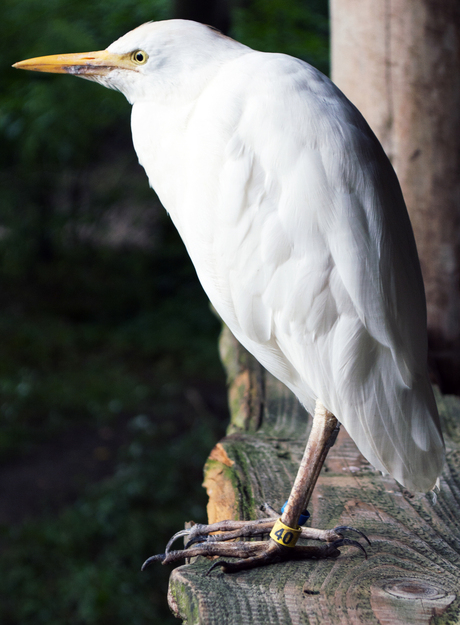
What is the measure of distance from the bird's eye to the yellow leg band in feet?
3.28

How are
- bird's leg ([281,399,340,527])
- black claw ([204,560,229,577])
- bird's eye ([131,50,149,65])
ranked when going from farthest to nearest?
bird's eye ([131,50,149,65]) < bird's leg ([281,399,340,527]) < black claw ([204,560,229,577])

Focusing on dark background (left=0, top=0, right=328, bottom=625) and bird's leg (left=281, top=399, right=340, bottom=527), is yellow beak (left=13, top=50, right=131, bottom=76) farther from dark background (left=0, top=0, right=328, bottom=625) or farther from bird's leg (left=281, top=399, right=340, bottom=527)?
dark background (left=0, top=0, right=328, bottom=625)

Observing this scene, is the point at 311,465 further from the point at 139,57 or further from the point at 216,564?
the point at 139,57

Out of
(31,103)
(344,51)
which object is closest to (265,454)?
(344,51)

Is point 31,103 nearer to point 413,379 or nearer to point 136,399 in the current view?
point 136,399

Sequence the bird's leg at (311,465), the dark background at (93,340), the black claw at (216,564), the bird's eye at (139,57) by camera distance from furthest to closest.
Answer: the dark background at (93,340), the bird's eye at (139,57), the bird's leg at (311,465), the black claw at (216,564)

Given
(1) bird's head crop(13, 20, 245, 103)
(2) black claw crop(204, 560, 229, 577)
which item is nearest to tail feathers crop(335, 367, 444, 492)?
(2) black claw crop(204, 560, 229, 577)

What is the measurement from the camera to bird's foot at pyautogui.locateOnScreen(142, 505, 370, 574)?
1.14 meters

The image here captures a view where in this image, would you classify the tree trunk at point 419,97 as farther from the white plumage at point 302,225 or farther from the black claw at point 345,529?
the black claw at point 345,529

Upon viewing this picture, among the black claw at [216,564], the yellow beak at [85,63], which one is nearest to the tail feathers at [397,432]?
the black claw at [216,564]

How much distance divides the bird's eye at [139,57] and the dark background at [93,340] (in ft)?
5.23

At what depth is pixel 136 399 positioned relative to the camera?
190 inches

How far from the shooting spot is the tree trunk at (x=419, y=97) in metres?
1.92

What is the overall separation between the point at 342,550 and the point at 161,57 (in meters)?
1.08
